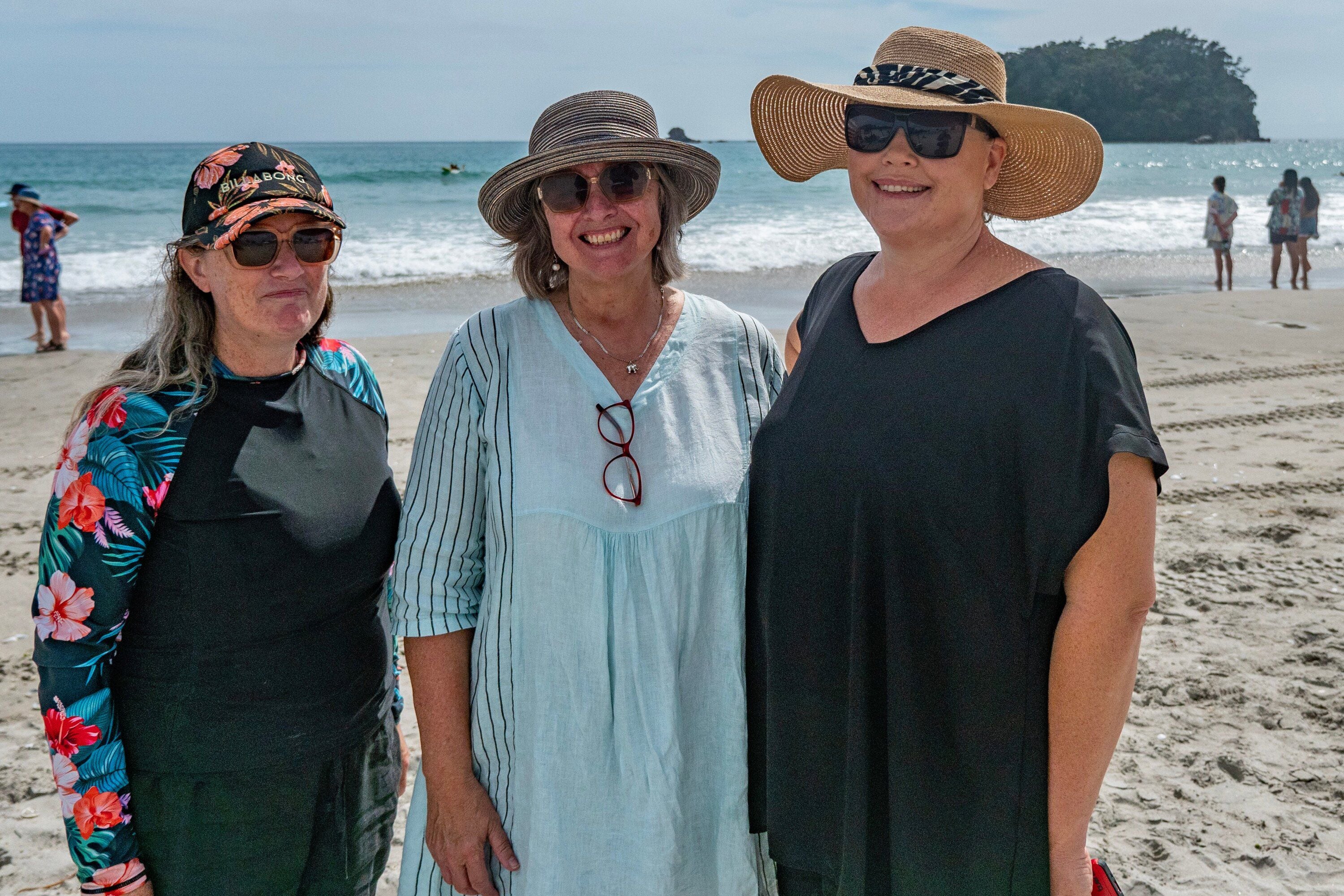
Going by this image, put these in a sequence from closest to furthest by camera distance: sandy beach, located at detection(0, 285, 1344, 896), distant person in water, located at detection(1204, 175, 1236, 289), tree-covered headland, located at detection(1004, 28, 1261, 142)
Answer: sandy beach, located at detection(0, 285, 1344, 896)
distant person in water, located at detection(1204, 175, 1236, 289)
tree-covered headland, located at detection(1004, 28, 1261, 142)

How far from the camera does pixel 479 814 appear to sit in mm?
2061

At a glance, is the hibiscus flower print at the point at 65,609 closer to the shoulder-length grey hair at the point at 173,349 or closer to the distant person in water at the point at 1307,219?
the shoulder-length grey hair at the point at 173,349

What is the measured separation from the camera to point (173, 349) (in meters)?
2.00

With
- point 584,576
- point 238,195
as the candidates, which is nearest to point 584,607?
point 584,576

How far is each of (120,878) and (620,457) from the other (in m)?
1.21

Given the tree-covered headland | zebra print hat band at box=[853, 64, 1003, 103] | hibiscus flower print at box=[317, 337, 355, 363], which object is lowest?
hibiscus flower print at box=[317, 337, 355, 363]

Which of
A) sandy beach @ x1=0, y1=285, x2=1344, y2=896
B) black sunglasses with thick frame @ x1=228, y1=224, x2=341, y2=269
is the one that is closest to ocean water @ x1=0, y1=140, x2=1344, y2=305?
black sunglasses with thick frame @ x1=228, y1=224, x2=341, y2=269

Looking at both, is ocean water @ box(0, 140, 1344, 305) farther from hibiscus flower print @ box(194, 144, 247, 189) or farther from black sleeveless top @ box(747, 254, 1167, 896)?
black sleeveless top @ box(747, 254, 1167, 896)

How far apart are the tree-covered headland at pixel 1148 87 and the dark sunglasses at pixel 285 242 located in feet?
358

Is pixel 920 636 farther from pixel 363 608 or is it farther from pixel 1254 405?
pixel 1254 405

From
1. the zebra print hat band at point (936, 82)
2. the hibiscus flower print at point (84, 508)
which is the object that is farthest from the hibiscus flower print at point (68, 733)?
the zebra print hat band at point (936, 82)

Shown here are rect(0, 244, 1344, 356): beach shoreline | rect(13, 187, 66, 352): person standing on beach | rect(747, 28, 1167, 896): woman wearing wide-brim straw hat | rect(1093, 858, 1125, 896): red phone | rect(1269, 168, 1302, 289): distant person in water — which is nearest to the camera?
rect(747, 28, 1167, 896): woman wearing wide-brim straw hat

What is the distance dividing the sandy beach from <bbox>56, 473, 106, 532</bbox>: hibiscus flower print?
1822 millimetres

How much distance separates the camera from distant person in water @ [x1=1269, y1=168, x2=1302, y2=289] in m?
14.6
